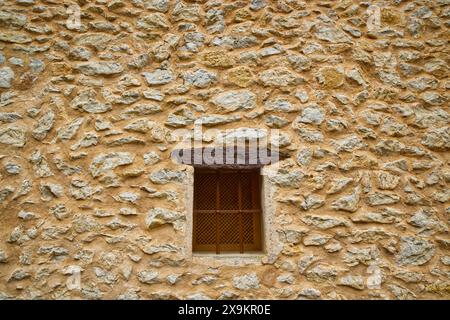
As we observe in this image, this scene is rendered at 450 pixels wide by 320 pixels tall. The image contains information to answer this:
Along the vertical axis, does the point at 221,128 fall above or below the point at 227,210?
above

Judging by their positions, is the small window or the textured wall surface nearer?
the textured wall surface

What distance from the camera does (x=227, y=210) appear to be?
2.25 metres

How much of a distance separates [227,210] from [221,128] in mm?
585

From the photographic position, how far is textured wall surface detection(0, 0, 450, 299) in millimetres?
2018

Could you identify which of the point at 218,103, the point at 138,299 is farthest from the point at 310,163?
the point at 138,299

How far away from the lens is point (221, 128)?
2219mm

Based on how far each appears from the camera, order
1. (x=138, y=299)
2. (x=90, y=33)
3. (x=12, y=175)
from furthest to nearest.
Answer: (x=90, y=33), (x=12, y=175), (x=138, y=299)

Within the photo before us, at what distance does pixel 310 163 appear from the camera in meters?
2.18

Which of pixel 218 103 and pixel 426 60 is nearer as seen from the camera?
pixel 218 103

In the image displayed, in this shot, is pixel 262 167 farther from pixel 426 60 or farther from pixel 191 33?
pixel 426 60

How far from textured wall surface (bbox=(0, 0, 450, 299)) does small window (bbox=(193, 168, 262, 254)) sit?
0.65 feet

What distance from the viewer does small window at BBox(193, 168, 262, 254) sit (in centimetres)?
224
